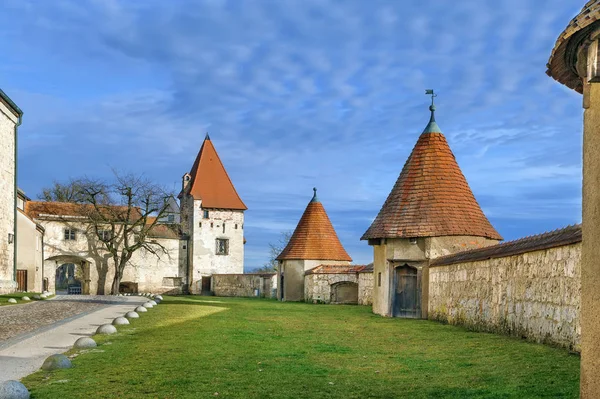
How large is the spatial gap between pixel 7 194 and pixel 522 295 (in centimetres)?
2175

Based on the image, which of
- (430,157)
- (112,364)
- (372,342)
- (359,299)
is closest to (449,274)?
→ (430,157)

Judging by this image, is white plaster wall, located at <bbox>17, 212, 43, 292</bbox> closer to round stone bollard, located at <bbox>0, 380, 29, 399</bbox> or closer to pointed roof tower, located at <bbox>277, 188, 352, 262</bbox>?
pointed roof tower, located at <bbox>277, 188, 352, 262</bbox>

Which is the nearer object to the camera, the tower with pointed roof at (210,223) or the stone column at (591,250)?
the stone column at (591,250)

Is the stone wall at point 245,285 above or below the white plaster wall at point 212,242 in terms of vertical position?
below

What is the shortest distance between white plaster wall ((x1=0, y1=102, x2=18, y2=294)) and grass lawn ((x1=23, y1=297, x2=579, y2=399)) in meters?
15.5

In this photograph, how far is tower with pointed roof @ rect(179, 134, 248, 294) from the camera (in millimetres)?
54156

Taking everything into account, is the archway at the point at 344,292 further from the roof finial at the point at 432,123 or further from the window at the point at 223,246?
the window at the point at 223,246

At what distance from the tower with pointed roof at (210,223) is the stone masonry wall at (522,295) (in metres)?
37.4

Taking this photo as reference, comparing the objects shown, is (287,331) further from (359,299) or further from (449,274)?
(359,299)

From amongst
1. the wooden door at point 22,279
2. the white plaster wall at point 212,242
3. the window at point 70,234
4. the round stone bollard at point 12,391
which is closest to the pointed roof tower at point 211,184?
the white plaster wall at point 212,242

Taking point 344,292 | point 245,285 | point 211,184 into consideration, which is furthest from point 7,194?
point 211,184

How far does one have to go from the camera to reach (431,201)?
21.6 m

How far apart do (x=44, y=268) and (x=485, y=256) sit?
40.0 m

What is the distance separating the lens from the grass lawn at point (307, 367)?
6777 millimetres
